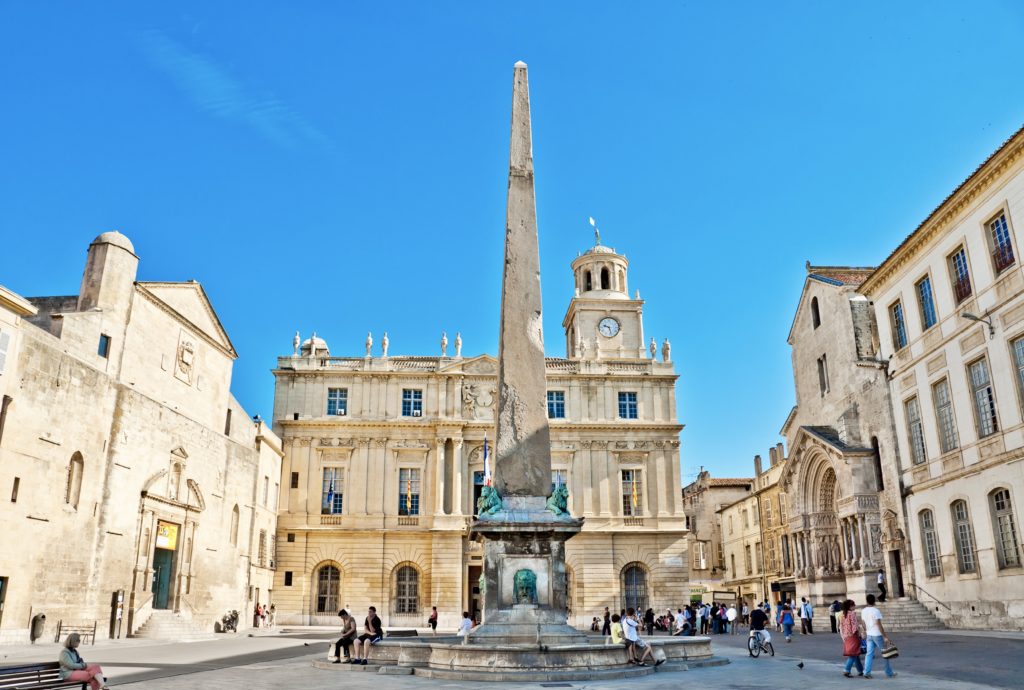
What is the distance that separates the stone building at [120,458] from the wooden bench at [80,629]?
7.5 inches

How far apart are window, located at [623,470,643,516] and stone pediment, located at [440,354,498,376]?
27.0 ft

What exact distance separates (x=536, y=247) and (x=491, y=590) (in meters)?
5.12

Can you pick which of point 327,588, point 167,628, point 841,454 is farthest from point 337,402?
point 841,454

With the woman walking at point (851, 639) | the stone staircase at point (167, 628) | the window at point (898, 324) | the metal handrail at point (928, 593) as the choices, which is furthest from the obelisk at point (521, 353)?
the stone staircase at point (167, 628)

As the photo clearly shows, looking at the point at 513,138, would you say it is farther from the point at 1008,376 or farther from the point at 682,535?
the point at 682,535

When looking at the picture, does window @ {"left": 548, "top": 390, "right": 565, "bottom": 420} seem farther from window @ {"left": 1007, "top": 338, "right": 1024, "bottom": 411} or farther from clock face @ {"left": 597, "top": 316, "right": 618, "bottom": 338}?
window @ {"left": 1007, "top": 338, "right": 1024, "bottom": 411}

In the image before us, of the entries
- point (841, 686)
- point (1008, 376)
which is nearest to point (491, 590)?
point (841, 686)

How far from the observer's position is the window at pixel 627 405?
40.1 metres

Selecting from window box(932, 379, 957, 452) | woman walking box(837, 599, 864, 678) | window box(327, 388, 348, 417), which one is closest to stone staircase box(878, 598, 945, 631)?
window box(932, 379, 957, 452)

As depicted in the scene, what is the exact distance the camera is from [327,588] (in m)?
37.3

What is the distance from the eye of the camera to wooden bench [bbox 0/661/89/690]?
7266mm

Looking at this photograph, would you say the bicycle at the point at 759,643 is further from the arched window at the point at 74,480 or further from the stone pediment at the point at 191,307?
the stone pediment at the point at 191,307

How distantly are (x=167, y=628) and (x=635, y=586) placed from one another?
21.7 metres

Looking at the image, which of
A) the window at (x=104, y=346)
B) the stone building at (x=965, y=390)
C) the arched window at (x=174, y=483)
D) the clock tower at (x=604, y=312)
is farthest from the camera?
the clock tower at (x=604, y=312)
